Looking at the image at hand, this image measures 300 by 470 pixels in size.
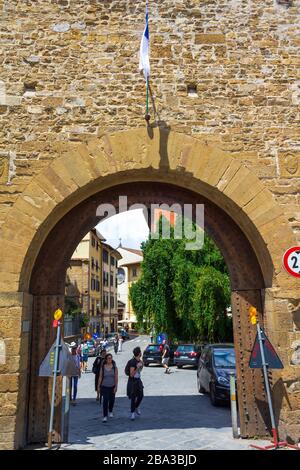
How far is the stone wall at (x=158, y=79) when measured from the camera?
6.10 metres

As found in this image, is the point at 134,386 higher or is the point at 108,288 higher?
the point at 108,288

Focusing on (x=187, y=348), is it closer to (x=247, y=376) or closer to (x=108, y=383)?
(x=108, y=383)

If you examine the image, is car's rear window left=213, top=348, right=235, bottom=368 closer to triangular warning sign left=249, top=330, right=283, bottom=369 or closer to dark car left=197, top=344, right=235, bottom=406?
dark car left=197, top=344, right=235, bottom=406

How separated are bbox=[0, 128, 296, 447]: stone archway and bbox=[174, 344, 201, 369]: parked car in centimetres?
1232

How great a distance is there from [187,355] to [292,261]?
539 inches

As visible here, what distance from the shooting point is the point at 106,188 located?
265 inches

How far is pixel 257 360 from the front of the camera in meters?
5.59

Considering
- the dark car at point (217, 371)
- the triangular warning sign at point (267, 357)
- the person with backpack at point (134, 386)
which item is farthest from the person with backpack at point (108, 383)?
the triangular warning sign at point (267, 357)

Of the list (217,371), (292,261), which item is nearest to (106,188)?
(292,261)

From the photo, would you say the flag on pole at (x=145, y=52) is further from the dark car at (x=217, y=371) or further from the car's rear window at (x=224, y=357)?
the car's rear window at (x=224, y=357)

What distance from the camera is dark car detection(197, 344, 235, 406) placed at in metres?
9.06

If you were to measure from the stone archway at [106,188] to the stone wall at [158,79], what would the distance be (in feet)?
0.77
